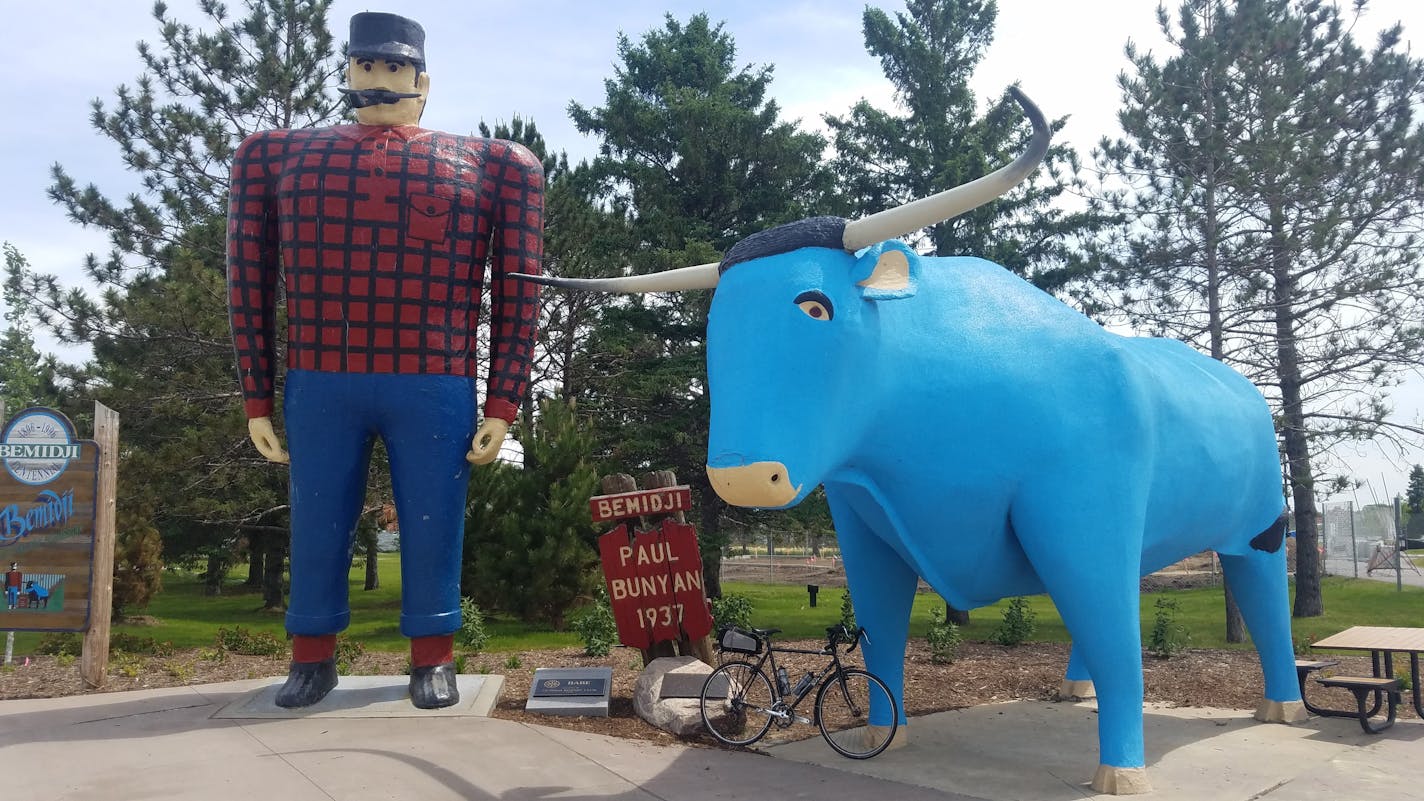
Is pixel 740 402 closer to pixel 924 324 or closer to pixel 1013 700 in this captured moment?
pixel 924 324

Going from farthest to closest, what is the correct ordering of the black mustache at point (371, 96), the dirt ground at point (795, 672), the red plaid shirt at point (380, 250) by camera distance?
the dirt ground at point (795, 672) < the black mustache at point (371, 96) < the red plaid shirt at point (380, 250)

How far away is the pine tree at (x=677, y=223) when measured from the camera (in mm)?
17453

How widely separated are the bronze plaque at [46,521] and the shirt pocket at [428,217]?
3549mm

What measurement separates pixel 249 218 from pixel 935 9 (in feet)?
46.9

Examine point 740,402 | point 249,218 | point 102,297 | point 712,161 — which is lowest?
point 740,402

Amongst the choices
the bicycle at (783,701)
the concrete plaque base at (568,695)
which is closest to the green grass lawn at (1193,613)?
the bicycle at (783,701)

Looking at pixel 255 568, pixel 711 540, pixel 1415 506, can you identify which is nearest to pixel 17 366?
pixel 255 568

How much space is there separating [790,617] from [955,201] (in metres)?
12.6

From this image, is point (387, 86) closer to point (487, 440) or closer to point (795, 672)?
point (487, 440)

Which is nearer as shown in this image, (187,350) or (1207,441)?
(1207,441)

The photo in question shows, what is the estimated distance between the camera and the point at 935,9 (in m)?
17.6

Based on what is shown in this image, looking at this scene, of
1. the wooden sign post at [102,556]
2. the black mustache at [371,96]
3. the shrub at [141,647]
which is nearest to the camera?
the black mustache at [371,96]

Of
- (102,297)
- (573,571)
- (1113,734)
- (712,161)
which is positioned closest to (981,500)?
(1113,734)

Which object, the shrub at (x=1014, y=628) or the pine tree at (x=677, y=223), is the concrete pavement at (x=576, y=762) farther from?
the pine tree at (x=677, y=223)
